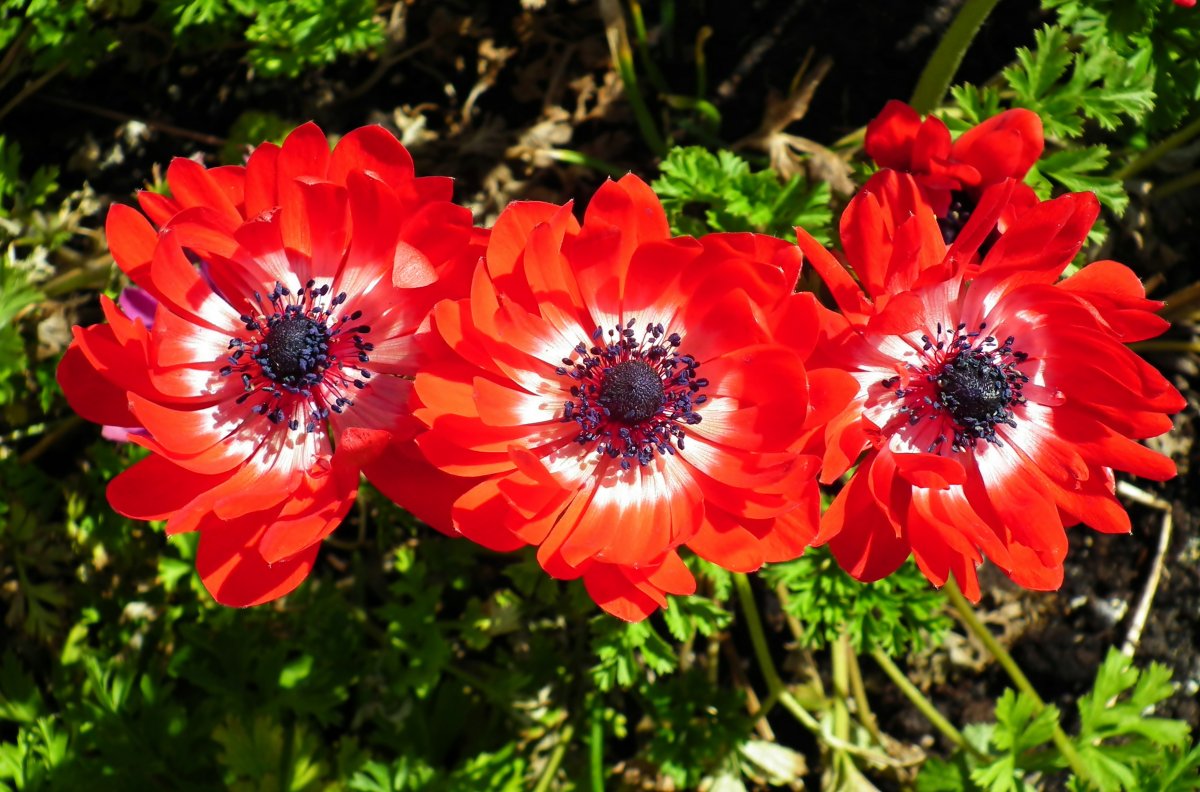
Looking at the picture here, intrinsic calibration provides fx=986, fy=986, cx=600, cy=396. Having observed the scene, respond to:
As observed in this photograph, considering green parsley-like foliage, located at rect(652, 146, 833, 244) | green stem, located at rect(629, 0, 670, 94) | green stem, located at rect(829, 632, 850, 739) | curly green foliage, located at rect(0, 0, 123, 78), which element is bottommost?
green stem, located at rect(829, 632, 850, 739)

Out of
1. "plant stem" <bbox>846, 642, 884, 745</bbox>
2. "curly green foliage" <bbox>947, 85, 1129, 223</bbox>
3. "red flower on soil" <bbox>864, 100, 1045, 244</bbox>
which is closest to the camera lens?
"red flower on soil" <bbox>864, 100, 1045, 244</bbox>

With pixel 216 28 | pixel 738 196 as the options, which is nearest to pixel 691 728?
pixel 738 196

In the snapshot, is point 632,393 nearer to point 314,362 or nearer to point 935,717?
point 314,362

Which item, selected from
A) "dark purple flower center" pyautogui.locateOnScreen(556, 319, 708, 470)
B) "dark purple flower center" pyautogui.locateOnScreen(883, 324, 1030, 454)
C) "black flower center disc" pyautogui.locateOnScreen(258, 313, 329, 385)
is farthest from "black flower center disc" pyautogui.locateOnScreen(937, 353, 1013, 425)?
"black flower center disc" pyautogui.locateOnScreen(258, 313, 329, 385)

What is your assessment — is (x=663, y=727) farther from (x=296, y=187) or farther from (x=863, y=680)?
(x=296, y=187)

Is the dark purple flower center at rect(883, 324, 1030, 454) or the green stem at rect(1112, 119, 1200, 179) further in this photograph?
the green stem at rect(1112, 119, 1200, 179)

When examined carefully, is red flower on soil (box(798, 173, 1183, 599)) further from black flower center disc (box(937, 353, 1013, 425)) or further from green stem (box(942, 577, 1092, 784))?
green stem (box(942, 577, 1092, 784))

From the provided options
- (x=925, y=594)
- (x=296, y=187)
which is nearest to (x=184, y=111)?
(x=296, y=187)
